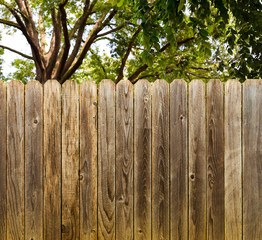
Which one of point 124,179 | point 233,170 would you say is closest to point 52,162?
point 124,179

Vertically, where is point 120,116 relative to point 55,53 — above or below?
below

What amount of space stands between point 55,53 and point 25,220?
257 inches

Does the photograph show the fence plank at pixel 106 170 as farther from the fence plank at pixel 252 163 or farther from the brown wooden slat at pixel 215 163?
the fence plank at pixel 252 163

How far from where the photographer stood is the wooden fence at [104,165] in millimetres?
2725

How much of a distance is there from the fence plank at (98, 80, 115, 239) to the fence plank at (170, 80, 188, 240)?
1.85 ft

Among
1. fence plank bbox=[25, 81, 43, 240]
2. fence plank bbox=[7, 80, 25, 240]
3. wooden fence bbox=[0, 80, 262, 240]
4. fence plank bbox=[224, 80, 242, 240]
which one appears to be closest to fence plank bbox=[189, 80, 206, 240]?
wooden fence bbox=[0, 80, 262, 240]

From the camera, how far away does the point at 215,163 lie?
9.07ft

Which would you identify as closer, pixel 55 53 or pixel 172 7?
pixel 172 7

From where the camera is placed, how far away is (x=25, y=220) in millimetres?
2736

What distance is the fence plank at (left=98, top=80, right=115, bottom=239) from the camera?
2.72 m

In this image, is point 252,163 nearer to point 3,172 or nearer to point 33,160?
point 33,160

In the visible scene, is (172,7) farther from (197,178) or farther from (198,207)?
(198,207)

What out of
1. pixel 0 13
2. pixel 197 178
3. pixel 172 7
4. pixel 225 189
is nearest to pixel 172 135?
A: pixel 197 178

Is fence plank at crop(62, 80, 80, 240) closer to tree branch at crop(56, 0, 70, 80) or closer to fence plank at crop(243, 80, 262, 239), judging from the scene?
fence plank at crop(243, 80, 262, 239)
